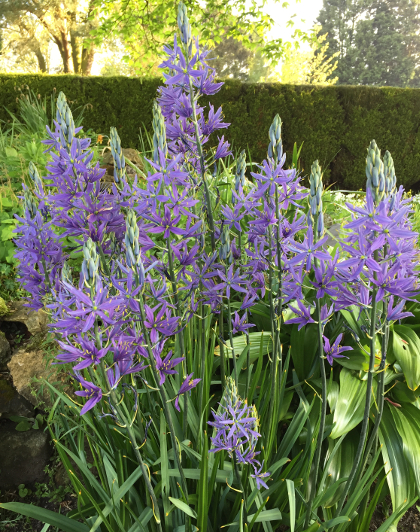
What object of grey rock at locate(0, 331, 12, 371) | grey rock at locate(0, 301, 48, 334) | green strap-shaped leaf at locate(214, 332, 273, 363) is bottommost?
grey rock at locate(0, 331, 12, 371)

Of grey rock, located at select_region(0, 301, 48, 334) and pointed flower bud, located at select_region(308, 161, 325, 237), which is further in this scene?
grey rock, located at select_region(0, 301, 48, 334)

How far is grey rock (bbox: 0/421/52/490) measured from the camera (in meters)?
2.83

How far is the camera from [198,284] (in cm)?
144

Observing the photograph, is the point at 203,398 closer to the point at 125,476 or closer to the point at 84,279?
the point at 125,476

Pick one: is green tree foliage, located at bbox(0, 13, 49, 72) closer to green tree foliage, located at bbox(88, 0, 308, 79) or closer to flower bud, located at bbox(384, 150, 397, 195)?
green tree foliage, located at bbox(88, 0, 308, 79)

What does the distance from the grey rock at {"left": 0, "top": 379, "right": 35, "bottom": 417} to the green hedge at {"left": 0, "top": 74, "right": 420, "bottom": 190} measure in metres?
6.65

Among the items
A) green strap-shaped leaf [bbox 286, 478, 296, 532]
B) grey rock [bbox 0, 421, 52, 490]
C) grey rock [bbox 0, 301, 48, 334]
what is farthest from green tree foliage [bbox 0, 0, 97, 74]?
green strap-shaped leaf [bbox 286, 478, 296, 532]

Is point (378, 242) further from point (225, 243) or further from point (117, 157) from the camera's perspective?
point (117, 157)

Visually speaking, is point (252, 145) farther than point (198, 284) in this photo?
Yes

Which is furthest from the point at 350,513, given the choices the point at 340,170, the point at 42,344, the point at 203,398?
the point at 340,170

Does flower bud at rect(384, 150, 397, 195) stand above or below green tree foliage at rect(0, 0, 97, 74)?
below

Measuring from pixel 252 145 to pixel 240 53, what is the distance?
36894 mm

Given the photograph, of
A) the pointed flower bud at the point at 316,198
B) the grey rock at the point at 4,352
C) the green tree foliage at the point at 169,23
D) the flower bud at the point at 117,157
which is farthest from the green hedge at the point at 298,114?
the pointed flower bud at the point at 316,198

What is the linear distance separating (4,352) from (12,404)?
0.42 metres
